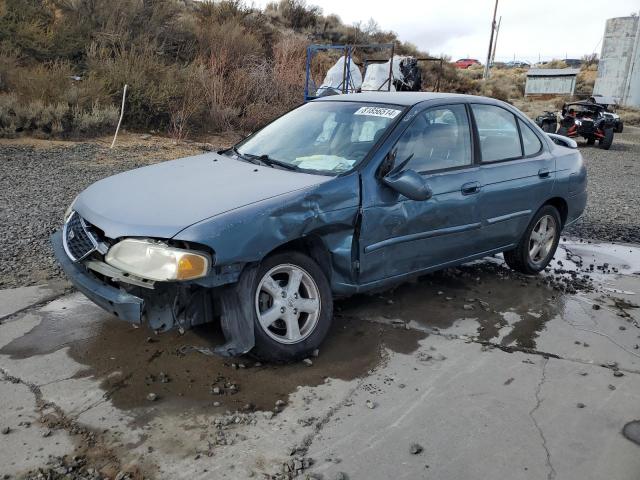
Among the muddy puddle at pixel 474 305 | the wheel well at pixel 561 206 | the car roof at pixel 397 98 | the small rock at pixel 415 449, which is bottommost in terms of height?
the small rock at pixel 415 449

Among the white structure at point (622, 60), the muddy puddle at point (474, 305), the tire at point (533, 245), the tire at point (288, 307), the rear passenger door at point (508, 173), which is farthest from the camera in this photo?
the white structure at point (622, 60)

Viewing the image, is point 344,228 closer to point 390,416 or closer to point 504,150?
point 390,416

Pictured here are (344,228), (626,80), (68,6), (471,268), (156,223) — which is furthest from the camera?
(626,80)

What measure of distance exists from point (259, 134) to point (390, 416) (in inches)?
101

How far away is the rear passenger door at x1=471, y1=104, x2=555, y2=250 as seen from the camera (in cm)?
460

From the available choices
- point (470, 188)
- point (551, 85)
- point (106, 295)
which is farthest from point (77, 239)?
point (551, 85)

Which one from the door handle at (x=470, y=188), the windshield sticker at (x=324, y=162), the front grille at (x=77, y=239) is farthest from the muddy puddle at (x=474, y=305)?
the front grille at (x=77, y=239)

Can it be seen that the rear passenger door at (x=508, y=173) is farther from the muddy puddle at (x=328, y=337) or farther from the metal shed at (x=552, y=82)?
the metal shed at (x=552, y=82)

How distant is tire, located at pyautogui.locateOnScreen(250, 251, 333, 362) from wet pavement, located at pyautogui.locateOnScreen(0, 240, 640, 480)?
0.15 m

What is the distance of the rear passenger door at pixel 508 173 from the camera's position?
4598mm

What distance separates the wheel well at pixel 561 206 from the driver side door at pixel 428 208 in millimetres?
1251

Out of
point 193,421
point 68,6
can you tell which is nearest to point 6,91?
point 68,6

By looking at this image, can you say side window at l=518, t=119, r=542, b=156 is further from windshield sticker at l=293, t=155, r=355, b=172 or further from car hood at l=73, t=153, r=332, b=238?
car hood at l=73, t=153, r=332, b=238

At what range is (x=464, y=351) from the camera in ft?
12.5
